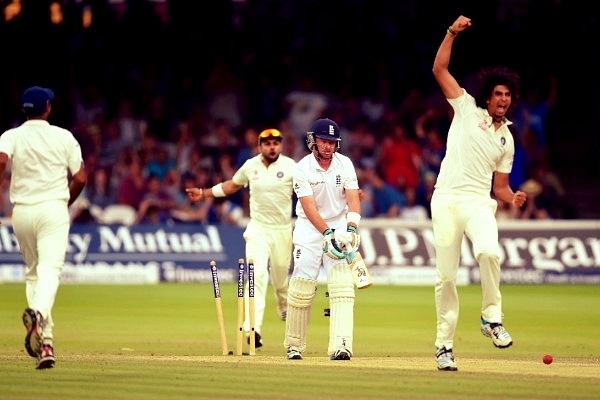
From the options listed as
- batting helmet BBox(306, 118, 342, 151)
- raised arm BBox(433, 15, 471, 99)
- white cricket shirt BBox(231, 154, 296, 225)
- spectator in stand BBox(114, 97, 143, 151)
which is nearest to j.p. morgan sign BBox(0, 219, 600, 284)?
spectator in stand BBox(114, 97, 143, 151)

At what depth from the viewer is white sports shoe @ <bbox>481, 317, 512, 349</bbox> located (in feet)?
36.9

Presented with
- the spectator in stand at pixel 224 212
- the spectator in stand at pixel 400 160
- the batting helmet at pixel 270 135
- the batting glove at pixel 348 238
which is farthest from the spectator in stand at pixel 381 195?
the batting glove at pixel 348 238

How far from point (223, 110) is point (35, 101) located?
16.0m

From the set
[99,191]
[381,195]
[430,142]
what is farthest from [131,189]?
[430,142]

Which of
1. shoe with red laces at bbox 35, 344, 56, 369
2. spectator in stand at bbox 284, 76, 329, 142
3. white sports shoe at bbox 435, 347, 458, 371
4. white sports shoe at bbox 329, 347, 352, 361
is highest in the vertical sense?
spectator in stand at bbox 284, 76, 329, 142

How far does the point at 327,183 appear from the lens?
12.6m

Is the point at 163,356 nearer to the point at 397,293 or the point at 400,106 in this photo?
the point at 397,293

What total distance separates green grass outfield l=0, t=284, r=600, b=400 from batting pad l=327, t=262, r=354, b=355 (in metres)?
0.22

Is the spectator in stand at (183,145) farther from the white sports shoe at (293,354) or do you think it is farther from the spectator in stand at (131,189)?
the white sports shoe at (293,354)

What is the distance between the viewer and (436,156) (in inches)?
1037

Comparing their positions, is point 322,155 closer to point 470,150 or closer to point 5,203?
point 470,150

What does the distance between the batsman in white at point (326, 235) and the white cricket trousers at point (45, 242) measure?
6.92 feet

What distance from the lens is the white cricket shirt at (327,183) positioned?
12531mm

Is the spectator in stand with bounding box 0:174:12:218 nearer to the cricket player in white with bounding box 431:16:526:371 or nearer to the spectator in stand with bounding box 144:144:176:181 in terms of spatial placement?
the spectator in stand with bounding box 144:144:176:181
